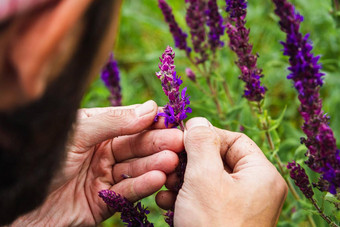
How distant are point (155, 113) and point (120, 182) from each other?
43 centimetres

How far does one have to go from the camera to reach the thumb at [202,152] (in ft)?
5.65

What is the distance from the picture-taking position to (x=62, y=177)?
2205mm

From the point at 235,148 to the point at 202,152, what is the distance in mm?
266

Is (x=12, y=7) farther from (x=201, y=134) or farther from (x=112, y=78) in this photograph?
(x=112, y=78)

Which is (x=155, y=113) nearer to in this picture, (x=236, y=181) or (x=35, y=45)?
(x=236, y=181)

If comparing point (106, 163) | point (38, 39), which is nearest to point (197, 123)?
point (106, 163)

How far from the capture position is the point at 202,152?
5.80 ft

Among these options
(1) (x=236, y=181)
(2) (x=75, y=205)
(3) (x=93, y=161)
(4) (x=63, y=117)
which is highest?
(4) (x=63, y=117)

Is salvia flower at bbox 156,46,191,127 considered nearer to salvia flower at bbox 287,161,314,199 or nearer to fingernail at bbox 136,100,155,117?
fingernail at bbox 136,100,155,117

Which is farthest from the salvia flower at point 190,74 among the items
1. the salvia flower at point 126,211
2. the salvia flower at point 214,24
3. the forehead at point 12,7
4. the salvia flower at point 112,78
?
the forehead at point 12,7

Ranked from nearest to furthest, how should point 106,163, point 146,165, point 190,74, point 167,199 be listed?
point 167,199 < point 146,165 < point 106,163 < point 190,74

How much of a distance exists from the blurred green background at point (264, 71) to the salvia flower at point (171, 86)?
751mm

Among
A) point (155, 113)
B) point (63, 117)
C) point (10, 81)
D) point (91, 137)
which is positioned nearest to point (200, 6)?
point (155, 113)

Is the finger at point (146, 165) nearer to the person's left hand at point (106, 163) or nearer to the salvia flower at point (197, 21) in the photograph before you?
the person's left hand at point (106, 163)
